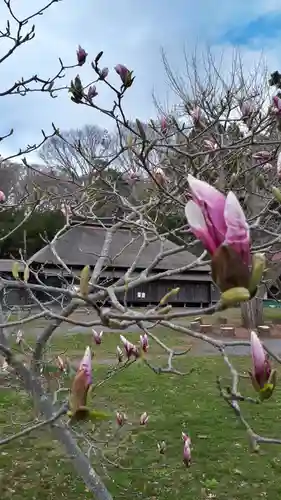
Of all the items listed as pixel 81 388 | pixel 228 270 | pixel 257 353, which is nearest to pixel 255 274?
pixel 228 270

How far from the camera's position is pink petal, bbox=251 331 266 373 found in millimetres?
919

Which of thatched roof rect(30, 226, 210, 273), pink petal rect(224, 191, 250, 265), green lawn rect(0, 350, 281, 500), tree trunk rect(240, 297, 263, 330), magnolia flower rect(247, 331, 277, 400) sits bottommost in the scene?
green lawn rect(0, 350, 281, 500)

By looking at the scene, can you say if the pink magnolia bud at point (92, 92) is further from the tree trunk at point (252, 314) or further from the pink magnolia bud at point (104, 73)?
the tree trunk at point (252, 314)

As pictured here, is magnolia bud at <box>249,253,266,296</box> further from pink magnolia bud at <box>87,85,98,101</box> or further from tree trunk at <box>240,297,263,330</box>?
tree trunk at <box>240,297,263,330</box>

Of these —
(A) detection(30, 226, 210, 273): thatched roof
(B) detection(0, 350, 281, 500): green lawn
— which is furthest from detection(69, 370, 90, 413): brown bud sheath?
(A) detection(30, 226, 210, 273): thatched roof

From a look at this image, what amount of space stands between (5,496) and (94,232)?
56.3ft

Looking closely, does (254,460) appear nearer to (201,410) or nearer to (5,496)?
(201,410)

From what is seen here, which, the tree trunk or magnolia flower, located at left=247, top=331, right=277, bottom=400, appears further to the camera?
the tree trunk

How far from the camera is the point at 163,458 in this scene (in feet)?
13.8

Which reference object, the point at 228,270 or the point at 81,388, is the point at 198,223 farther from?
the point at 81,388

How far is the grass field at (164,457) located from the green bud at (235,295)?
186cm

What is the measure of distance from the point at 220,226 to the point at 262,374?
377mm

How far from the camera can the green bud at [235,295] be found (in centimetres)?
73

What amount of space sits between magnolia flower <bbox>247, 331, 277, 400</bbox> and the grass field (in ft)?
5.27
